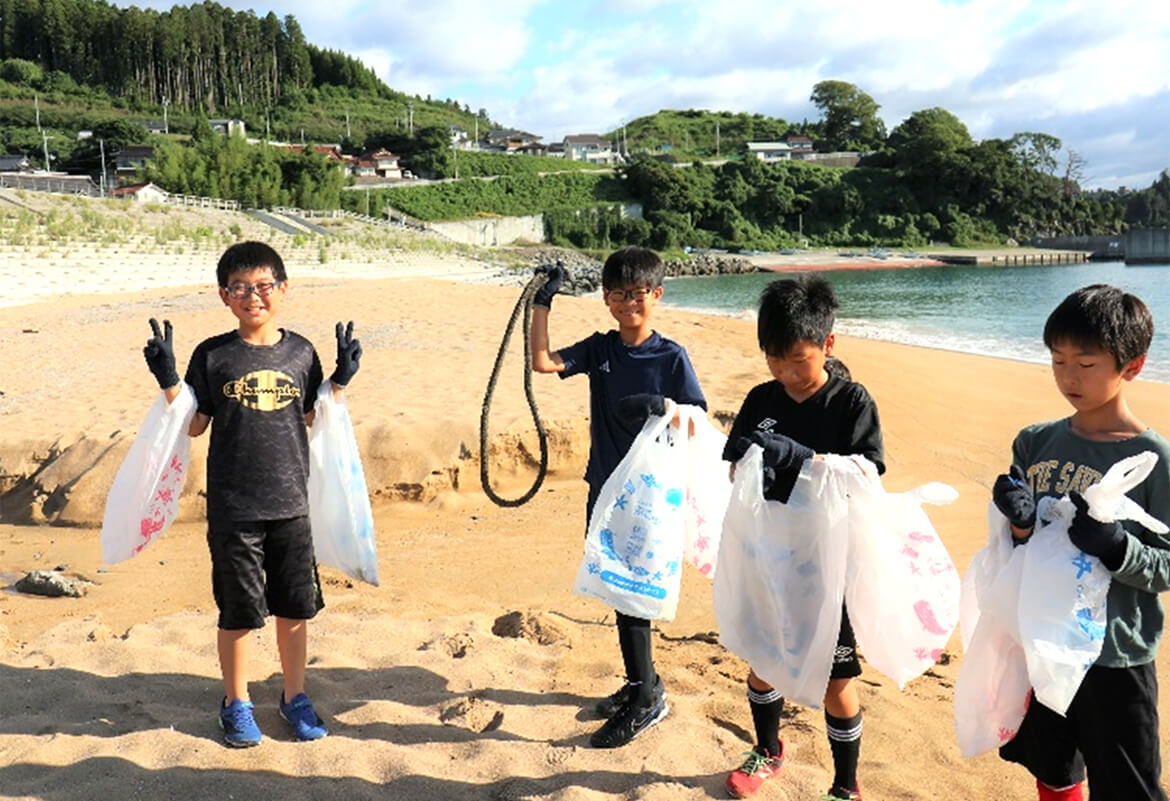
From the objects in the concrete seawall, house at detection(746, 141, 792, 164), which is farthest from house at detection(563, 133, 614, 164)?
the concrete seawall

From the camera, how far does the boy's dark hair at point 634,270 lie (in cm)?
294

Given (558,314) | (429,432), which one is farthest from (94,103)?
(429,432)

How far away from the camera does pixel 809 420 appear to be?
2445mm

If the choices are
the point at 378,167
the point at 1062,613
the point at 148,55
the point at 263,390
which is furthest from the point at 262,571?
the point at 148,55

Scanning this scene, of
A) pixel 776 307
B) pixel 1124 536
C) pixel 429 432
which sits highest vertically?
pixel 776 307

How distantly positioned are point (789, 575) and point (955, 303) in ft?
100

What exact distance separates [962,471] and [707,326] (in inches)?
321

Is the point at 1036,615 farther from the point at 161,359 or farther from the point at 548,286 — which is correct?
the point at 161,359

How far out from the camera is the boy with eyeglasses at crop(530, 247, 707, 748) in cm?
290

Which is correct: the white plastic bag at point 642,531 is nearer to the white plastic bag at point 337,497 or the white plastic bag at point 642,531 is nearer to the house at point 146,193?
the white plastic bag at point 337,497

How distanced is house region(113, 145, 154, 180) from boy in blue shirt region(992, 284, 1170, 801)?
2656 inches

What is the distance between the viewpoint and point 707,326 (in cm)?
1512

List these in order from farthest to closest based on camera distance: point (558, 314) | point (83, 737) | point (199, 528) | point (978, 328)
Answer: point (978, 328), point (558, 314), point (199, 528), point (83, 737)

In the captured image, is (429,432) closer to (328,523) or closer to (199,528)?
(199,528)
